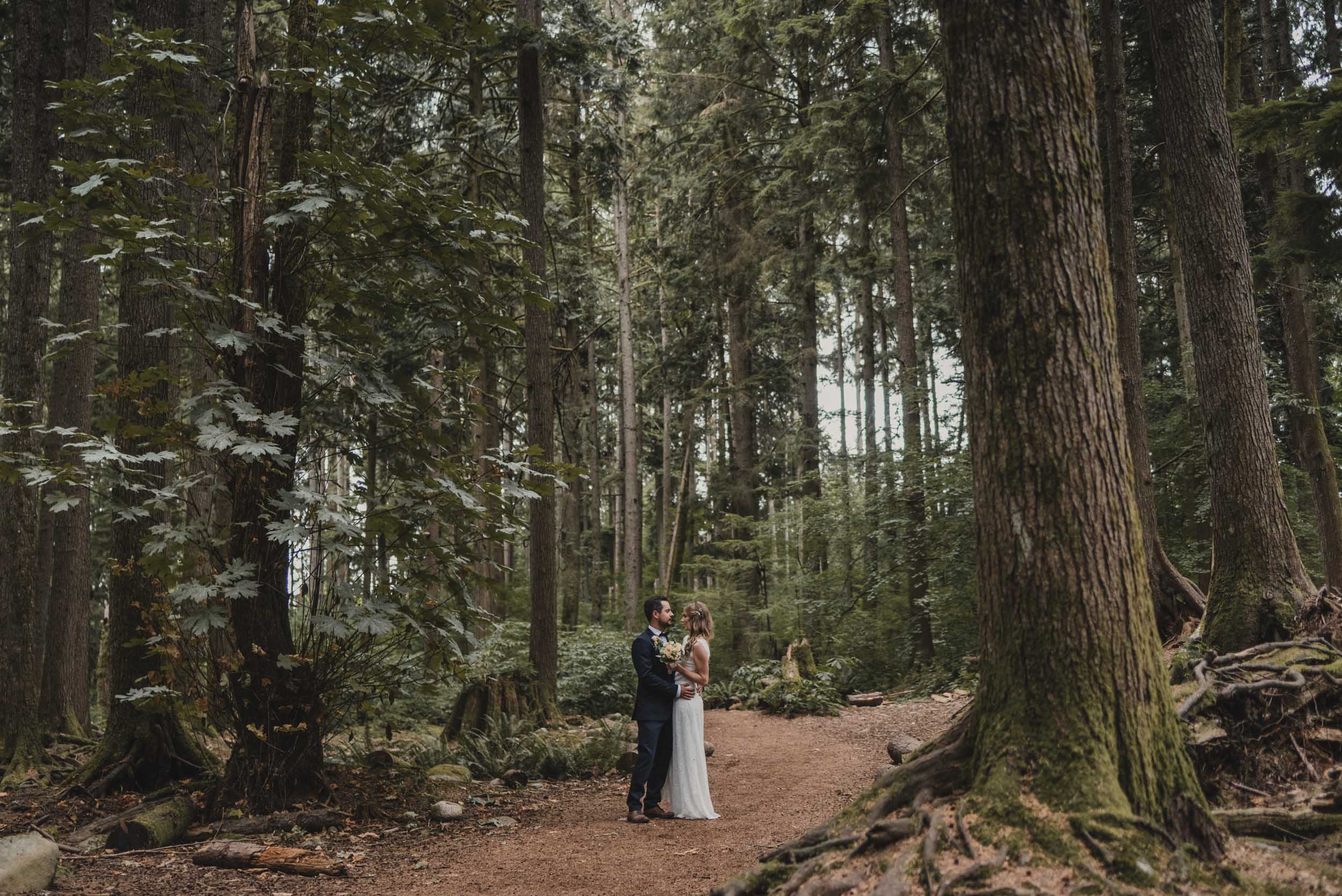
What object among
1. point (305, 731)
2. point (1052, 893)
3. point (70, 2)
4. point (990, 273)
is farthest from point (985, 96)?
point (70, 2)

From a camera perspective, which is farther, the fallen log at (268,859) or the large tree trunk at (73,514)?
the large tree trunk at (73,514)

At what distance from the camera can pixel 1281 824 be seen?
4.24 metres

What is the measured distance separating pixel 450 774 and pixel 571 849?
2815 mm

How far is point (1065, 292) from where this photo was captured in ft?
12.5

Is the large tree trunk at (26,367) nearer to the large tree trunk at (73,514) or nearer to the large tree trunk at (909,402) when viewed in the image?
the large tree trunk at (73,514)

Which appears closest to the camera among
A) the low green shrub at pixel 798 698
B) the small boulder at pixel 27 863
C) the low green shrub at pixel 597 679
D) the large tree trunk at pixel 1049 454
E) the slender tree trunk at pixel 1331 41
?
the large tree trunk at pixel 1049 454

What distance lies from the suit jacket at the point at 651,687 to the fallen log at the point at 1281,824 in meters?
4.07

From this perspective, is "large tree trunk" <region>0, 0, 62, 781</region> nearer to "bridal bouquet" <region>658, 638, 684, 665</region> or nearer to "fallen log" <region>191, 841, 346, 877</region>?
"fallen log" <region>191, 841, 346, 877</region>

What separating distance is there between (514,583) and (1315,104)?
22.7 metres

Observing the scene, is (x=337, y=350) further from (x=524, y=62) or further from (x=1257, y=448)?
(x=1257, y=448)

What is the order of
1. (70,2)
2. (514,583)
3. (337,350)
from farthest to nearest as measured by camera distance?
(514,583) → (70,2) → (337,350)

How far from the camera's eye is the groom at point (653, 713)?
23.1 feet

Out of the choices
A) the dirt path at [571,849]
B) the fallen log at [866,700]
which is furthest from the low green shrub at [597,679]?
the dirt path at [571,849]

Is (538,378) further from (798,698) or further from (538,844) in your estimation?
(798,698)
